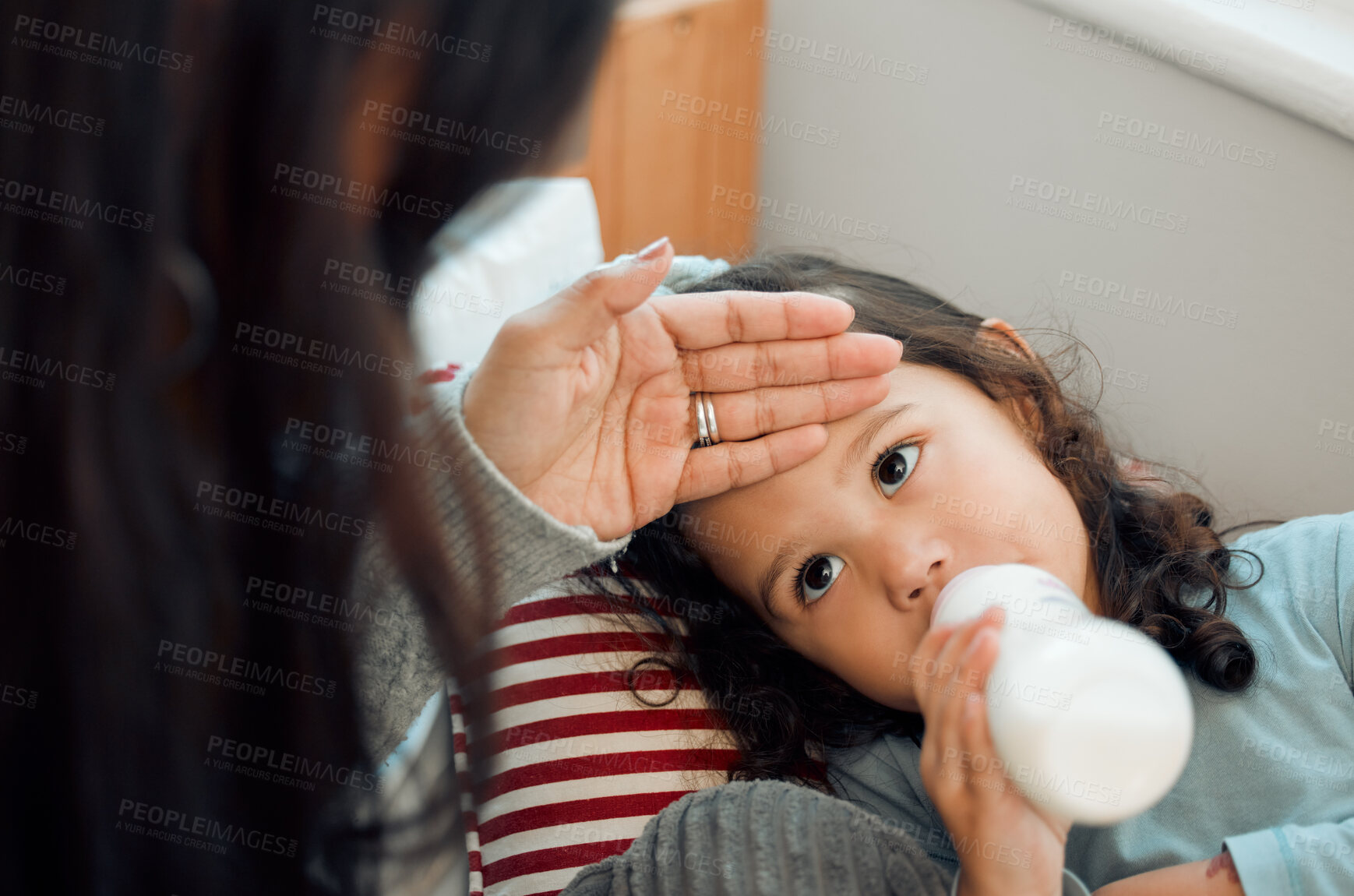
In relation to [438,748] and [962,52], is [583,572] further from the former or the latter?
[962,52]

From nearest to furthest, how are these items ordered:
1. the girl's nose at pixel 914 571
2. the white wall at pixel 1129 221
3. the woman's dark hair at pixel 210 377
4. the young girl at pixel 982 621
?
the woman's dark hair at pixel 210 377, the young girl at pixel 982 621, the girl's nose at pixel 914 571, the white wall at pixel 1129 221

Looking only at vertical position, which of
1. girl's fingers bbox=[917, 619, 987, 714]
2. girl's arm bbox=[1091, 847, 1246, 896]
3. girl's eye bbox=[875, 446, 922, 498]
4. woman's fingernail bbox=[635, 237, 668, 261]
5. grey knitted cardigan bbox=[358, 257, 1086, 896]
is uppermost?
woman's fingernail bbox=[635, 237, 668, 261]

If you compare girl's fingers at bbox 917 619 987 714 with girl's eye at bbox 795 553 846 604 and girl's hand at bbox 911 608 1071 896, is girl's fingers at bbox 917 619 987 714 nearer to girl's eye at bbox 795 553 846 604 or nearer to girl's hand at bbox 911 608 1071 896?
girl's hand at bbox 911 608 1071 896

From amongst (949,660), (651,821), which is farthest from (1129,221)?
(651,821)

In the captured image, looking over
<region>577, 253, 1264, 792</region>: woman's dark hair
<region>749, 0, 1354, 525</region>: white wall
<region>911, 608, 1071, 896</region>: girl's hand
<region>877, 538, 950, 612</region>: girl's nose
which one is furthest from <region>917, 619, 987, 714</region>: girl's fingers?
<region>749, 0, 1354, 525</region>: white wall

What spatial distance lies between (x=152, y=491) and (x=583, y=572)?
2.11ft

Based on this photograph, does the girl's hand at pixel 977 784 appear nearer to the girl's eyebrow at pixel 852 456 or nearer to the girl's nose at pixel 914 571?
the girl's nose at pixel 914 571

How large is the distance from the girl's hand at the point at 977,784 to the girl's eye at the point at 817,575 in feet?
0.65

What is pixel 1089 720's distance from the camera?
2.30ft

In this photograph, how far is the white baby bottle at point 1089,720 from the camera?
0.70 meters

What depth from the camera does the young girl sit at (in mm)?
833

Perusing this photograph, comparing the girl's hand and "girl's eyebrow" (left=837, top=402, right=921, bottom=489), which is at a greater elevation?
"girl's eyebrow" (left=837, top=402, right=921, bottom=489)

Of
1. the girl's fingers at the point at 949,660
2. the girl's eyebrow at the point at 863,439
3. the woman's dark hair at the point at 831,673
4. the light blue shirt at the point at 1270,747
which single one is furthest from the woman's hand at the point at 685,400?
the light blue shirt at the point at 1270,747

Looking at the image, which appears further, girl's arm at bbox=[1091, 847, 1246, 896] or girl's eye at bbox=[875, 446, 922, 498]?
girl's eye at bbox=[875, 446, 922, 498]
